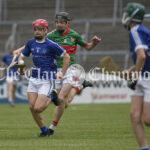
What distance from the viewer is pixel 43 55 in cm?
1052

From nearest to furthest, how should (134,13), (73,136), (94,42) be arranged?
(134,13), (73,136), (94,42)

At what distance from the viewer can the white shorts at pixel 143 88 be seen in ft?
24.1

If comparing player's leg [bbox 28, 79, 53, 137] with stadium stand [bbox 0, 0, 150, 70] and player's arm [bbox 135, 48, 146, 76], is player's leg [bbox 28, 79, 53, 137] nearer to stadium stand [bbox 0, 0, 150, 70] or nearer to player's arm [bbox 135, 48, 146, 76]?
player's arm [bbox 135, 48, 146, 76]

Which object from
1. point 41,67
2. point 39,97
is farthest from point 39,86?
point 41,67

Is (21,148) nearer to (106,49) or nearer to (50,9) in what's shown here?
(106,49)

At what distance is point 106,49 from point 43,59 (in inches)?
624

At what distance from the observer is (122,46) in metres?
26.4

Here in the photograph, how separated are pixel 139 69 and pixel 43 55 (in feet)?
11.7

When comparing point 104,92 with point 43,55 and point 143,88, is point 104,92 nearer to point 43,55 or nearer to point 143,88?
point 43,55

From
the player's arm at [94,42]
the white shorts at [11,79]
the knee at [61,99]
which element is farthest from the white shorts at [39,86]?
the white shorts at [11,79]

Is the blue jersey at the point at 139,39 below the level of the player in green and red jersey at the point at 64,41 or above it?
above

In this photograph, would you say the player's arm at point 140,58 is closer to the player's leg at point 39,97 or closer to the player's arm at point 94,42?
the player's leg at point 39,97

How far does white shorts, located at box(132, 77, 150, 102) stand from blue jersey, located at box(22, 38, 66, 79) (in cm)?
332

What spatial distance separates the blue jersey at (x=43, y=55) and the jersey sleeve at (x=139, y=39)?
3336mm
